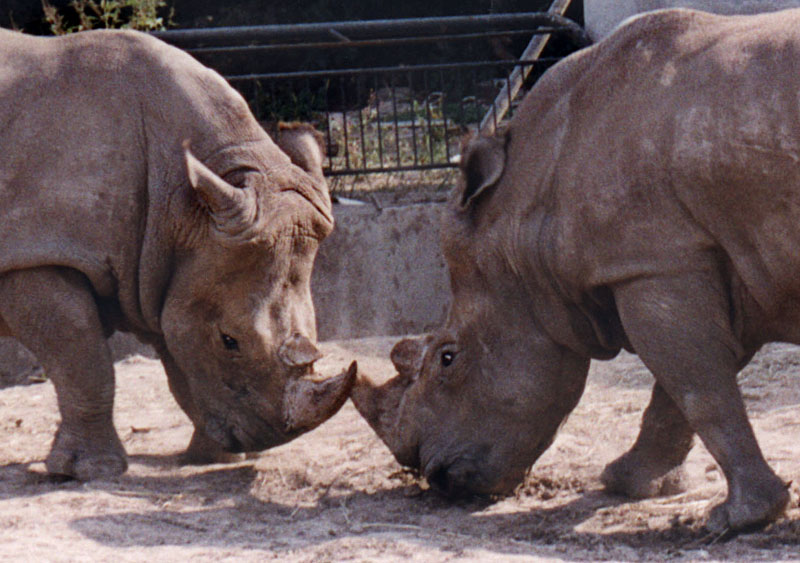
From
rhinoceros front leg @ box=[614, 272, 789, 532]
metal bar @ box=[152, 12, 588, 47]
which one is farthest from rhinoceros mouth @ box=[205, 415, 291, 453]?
metal bar @ box=[152, 12, 588, 47]

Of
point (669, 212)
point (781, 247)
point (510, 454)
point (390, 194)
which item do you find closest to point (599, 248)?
point (669, 212)

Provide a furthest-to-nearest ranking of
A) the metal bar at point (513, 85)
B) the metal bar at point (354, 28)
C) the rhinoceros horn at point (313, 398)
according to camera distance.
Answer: the metal bar at point (513, 85) → the metal bar at point (354, 28) → the rhinoceros horn at point (313, 398)

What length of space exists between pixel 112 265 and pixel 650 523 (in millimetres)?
2330

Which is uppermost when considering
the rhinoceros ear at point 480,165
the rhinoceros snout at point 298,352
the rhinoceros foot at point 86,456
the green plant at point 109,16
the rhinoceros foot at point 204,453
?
the rhinoceros ear at point 480,165

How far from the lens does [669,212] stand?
4.34m

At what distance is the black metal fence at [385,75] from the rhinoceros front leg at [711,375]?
A: 97.8 inches

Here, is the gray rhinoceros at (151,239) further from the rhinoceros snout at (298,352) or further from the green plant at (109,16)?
the green plant at (109,16)

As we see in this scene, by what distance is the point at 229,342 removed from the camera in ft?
17.9

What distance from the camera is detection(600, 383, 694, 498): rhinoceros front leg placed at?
16.8ft

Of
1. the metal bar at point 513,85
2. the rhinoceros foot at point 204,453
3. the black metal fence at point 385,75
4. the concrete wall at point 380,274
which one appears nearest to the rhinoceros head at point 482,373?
the rhinoceros foot at point 204,453

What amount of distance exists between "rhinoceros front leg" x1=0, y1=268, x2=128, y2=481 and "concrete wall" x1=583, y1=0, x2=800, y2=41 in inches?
190

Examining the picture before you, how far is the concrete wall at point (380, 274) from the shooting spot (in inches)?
350

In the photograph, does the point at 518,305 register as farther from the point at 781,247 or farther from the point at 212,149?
the point at 212,149

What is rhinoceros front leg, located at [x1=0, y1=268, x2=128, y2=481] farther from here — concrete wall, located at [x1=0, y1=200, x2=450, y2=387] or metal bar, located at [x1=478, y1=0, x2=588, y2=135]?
metal bar, located at [x1=478, y1=0, x2=588, y2=135]
